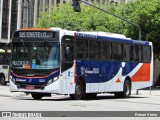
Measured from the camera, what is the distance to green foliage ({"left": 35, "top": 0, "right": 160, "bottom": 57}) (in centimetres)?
4403

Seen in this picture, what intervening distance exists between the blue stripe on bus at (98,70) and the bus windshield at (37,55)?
154 centimetres

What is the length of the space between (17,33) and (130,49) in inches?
306

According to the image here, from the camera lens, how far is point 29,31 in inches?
876

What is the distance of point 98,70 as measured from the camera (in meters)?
24.6

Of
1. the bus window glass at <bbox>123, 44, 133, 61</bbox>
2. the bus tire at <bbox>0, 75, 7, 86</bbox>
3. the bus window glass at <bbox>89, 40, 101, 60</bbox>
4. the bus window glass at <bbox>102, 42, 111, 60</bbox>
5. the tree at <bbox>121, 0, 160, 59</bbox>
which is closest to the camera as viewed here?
the bus window glass at <bbox>89, 40, 101, 60</bbox>

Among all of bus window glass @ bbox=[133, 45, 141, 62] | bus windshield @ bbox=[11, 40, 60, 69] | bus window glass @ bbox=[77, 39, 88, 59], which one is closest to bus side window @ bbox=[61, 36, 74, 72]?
bus windshield @ bbox=[11, 40, 60, 69]

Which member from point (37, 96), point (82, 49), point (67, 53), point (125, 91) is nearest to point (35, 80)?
point (67, 53)

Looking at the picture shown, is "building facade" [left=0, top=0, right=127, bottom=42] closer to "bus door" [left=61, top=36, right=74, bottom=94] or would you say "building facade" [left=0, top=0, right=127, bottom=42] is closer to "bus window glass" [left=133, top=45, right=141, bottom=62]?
"bus window glass" [left=133, top=45, right=141, bottom=62]

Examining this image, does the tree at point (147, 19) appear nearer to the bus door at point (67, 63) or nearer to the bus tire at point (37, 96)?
the bus tire at point (37, 96)

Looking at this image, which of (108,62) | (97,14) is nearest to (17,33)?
(108,62)

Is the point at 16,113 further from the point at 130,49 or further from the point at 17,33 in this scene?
the point at 130,49

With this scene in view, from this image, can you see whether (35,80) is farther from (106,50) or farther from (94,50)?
(106,50)

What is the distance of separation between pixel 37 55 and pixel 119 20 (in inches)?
1096

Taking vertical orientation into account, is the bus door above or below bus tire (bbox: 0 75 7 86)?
above
